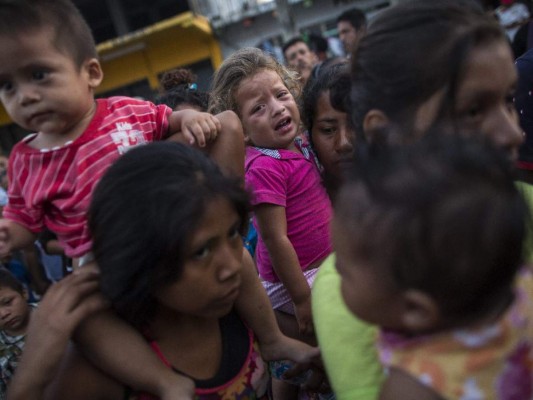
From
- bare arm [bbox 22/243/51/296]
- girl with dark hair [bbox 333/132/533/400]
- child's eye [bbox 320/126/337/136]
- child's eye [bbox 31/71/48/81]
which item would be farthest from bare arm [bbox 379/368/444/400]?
bare arm [bbox 22/243/51/296]

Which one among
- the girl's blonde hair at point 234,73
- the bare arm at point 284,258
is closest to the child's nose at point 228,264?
the bare arm at point 284,258

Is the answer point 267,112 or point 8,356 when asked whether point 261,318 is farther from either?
point 8,356

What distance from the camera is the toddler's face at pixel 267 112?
1.98 meters

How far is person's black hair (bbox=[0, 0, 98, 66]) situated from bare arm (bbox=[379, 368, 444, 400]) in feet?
3.76

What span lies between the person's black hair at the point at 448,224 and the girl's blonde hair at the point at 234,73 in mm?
1446

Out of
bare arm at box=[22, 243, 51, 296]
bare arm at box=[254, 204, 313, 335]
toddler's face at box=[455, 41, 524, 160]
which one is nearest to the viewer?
toddler's face at box=[455, 41, 524, 160]

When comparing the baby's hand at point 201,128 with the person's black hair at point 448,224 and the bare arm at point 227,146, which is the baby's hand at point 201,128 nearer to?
the bare arm at point 227,146

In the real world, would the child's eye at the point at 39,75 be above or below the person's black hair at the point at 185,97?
above

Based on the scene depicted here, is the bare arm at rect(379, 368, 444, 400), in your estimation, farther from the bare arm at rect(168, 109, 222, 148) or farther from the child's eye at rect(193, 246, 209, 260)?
the bare arm at rect(168, 109, 222, 148)

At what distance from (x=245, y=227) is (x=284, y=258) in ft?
1.81

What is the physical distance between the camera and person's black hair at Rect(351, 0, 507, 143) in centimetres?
87

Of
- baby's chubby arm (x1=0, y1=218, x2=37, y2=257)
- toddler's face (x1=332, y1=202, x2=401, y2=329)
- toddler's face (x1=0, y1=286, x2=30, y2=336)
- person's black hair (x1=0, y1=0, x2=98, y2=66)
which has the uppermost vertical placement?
person's black hair (x1=0, y1=0, x2=98, y2=66)

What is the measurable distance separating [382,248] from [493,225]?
0.17m

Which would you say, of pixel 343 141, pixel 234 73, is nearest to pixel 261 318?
pixel 343 141
